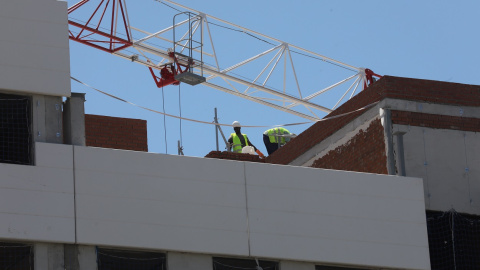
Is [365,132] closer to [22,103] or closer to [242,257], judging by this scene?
[242,257]

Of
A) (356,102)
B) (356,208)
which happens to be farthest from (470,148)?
(356,208)

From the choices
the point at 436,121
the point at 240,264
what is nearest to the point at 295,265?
the point at 240,264

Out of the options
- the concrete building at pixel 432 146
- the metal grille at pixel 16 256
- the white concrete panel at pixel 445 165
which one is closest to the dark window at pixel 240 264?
the metal grille at pixel 16 256

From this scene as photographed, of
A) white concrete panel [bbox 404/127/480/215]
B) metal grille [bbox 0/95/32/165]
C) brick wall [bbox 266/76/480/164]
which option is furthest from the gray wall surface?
brick wall [bbox 266/76/480/164]

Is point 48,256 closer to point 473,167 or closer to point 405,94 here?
point 405,94

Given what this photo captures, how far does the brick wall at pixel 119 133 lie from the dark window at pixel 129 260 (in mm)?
4780

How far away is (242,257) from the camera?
69.9ft

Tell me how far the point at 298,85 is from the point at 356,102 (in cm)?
1868

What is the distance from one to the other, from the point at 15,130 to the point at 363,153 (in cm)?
883

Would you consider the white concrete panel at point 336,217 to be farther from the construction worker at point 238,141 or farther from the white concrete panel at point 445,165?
the construction worker at point 238,141

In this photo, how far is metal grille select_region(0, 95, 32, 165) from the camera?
65.9 ft

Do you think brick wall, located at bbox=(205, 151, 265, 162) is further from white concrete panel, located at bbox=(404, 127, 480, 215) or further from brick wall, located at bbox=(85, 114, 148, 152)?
white concrete panel, located at bbox=(404, 127, 480, 215)

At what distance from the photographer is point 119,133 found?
25016 millimetres

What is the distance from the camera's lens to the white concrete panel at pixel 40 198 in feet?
63.0
